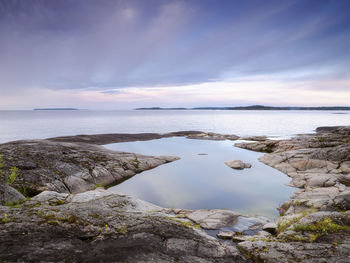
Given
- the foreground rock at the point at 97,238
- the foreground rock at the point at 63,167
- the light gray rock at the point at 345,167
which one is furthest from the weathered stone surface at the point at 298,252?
the light gray rock at the point at 345,167

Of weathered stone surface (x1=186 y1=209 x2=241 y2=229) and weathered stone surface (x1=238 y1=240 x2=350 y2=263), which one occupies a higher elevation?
weathered stone surface (x1=238 y1=240 x2=350 y2=263)

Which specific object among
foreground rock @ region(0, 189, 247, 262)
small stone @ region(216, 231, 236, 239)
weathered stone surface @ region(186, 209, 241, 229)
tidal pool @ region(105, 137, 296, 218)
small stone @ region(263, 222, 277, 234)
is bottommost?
tidal pool @ region(105, 137, 296, 218)

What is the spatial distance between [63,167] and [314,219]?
15105mm

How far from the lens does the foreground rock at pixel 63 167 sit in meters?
13.1

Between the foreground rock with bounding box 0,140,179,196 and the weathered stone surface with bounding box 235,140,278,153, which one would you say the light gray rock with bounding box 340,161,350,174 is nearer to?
the weathered stone surface with bounding box 235,140,278,153

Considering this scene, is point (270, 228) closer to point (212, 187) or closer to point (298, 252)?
point (298, 252)

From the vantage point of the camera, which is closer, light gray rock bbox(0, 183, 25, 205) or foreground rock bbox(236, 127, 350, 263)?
foreground rock bbox(236, 127, 350, 263)

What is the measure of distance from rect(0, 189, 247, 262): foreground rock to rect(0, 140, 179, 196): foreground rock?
6.06 meters

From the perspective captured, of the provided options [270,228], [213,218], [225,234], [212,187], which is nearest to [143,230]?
[225,234]

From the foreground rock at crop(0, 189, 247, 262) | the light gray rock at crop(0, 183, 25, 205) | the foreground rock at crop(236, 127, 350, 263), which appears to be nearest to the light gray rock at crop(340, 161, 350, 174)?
the foreground rock at crop(236, 127, 350, 263)

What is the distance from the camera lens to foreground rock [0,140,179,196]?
13.1 meters

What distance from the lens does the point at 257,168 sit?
2172 cm

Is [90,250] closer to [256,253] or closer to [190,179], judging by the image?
[256,253]

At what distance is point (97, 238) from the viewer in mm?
5883
